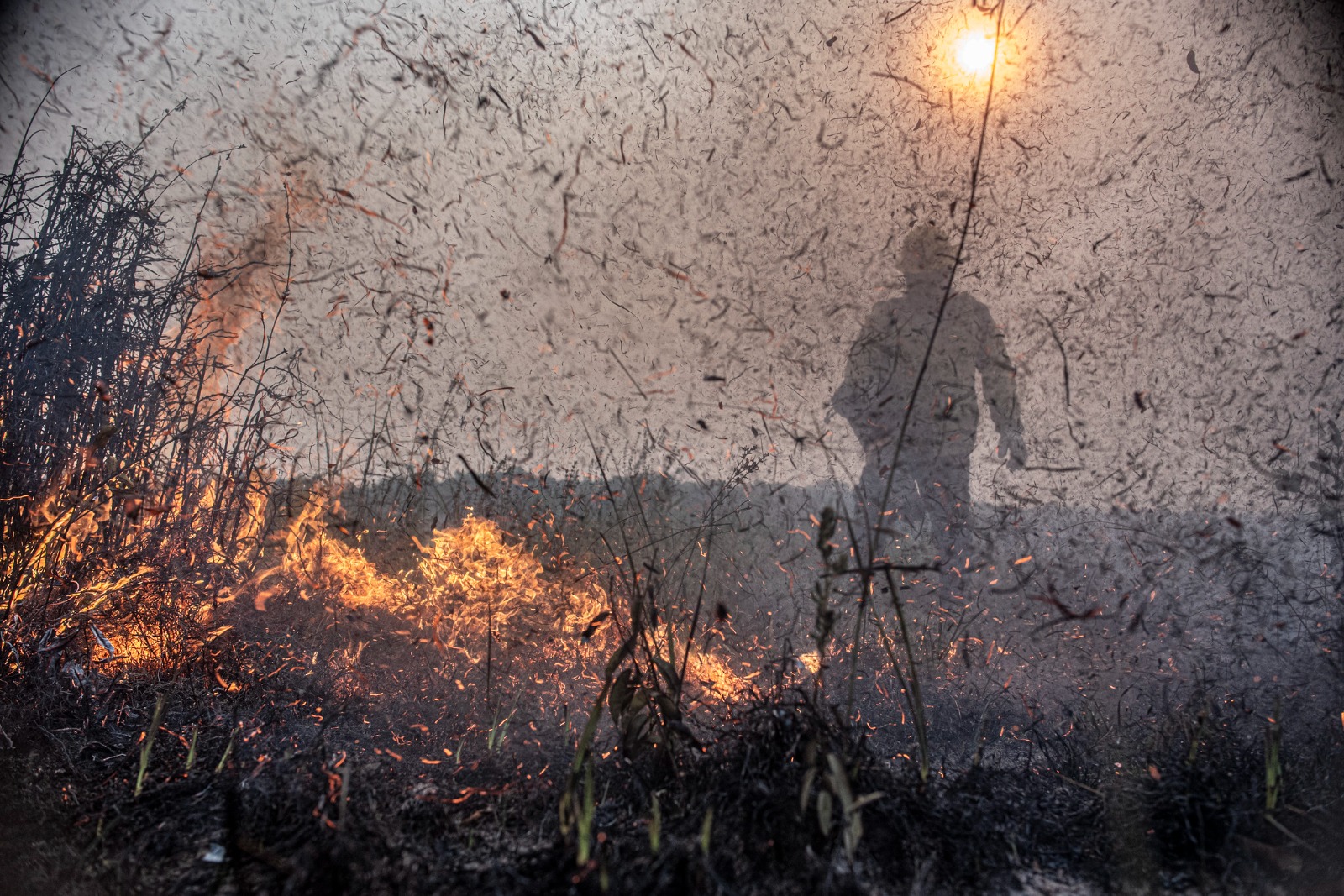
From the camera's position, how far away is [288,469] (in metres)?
2.41

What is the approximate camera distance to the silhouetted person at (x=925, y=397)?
2471 millimetres

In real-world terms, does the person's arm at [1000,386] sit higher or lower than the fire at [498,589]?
higher

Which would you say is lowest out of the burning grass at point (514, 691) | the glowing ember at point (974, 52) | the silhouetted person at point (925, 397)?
the burning grass at point (514, 691)

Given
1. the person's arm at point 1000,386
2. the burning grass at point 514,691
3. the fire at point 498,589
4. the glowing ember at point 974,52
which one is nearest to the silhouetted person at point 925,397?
the person's arm at point 1000,386

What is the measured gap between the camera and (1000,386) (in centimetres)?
251

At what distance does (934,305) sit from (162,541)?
2471mm

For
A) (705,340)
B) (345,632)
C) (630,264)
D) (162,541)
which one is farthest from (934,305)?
(162,541)

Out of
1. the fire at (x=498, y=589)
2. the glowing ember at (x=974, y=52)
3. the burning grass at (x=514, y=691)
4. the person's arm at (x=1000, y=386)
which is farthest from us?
the person's arm at (x=1000, y=386)

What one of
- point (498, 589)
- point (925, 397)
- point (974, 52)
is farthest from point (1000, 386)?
point (498, 589)

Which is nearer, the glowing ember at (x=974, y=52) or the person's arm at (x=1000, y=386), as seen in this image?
the glowing ember at (x=974, y=52)

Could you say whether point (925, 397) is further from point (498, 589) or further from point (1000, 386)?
point (498, 589)

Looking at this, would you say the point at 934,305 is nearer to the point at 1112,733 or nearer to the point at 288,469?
the point at 1112,733

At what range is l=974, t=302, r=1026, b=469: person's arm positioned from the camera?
2479 mm

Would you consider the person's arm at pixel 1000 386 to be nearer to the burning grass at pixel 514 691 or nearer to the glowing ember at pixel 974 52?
the burning grass at pixel 514 691
